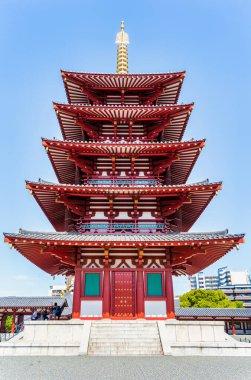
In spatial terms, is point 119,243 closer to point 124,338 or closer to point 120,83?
point 124,338

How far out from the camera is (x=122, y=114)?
23156 mm

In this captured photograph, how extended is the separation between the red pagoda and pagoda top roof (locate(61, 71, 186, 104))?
76 millimetres

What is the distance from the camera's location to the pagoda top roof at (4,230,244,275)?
17.6 meters

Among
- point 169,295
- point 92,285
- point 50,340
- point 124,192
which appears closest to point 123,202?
point 124,192

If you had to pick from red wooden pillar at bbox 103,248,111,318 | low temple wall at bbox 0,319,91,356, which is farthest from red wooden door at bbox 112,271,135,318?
low temple wall at bbox 0,319,91,356

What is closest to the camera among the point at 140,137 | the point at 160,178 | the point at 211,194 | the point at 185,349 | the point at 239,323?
the point at 185,349

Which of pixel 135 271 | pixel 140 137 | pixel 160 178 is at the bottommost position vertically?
pixel 135 271

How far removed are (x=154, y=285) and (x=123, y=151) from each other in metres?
8.98

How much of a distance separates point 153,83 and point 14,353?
20033 mm

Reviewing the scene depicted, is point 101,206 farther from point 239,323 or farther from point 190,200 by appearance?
point 239,323

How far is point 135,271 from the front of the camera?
1930 centimetres

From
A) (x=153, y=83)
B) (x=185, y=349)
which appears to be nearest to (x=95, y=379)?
(x=185, y=349)

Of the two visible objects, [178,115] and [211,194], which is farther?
[178,115]

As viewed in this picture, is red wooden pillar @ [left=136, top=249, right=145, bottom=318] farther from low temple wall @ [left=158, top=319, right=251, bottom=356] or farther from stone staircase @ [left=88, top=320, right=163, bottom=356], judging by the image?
low temple wall @ [left=158, top=319, right=251, bottom=356]
